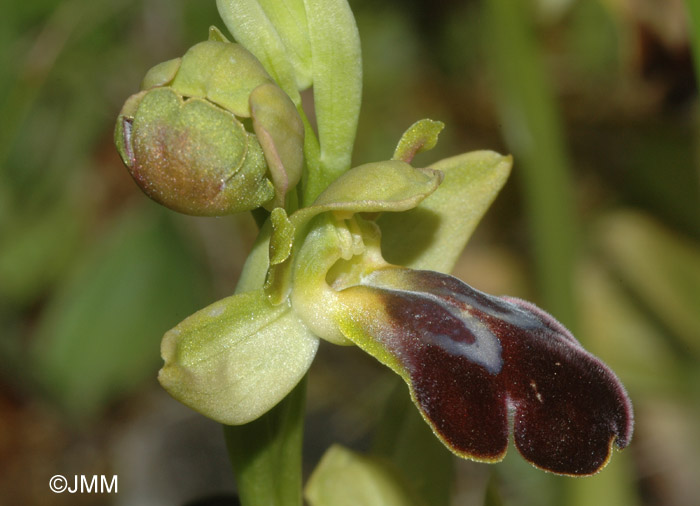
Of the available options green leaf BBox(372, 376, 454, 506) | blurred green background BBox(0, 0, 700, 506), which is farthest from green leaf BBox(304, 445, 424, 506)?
blurred green background BBox(0, 0, 700, 506)

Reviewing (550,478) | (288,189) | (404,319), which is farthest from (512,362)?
(550,478)

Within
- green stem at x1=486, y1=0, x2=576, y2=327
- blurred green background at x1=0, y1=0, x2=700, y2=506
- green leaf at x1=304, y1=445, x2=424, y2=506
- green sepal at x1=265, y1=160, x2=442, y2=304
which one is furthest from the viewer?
blurred green background at x1=0, y1=0, x2=700, y2=506

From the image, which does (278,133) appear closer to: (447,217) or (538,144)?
(447,217)

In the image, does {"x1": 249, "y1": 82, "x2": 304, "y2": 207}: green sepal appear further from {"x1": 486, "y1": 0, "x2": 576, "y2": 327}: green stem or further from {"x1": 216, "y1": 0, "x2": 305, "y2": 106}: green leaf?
{"x1": 486, "y1": 0, "x2": 576, "y2": 327}: green stem

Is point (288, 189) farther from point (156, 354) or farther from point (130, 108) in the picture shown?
point (156, 354)

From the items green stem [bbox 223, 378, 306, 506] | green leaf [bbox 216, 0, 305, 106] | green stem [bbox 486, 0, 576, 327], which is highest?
green leaf [bbox 216, 0, 305, 106]

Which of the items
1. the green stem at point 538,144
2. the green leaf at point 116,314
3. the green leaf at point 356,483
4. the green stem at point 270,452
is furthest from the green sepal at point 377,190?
the green leaf at point 116,314
